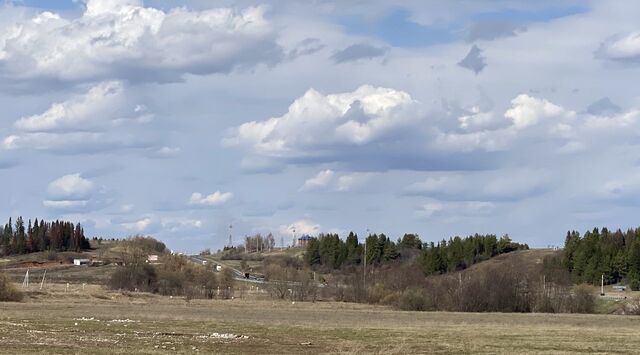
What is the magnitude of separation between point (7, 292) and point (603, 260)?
10964 centimetres

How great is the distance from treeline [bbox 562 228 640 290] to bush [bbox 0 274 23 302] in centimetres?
9703

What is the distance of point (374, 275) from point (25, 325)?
82156 millimetres

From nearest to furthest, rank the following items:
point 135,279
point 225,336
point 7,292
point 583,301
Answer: point 225,336
point 7,292
point 583,301
point 135,279

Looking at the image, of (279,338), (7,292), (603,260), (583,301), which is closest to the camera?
(279,338)

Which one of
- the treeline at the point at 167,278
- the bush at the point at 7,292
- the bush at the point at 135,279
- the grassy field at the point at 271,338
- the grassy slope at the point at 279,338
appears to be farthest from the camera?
the bush at the point at 135,279

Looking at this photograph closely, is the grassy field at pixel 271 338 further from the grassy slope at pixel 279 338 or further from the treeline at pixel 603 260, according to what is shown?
the treeline at pixel 603 260

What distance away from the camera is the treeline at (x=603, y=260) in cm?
16425

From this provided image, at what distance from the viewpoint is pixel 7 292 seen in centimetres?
9381

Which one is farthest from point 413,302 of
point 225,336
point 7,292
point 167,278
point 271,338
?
point 225,336

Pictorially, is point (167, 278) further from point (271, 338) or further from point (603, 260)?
point (271, 338)

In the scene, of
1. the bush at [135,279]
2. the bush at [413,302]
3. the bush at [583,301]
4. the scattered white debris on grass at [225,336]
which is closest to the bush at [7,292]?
the bush at [135,279]

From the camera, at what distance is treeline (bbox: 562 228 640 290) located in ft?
539

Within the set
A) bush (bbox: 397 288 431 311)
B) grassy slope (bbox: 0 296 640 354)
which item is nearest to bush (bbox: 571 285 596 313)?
bush (bbox: 397 288 431 311)

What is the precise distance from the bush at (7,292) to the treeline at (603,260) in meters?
97.0
